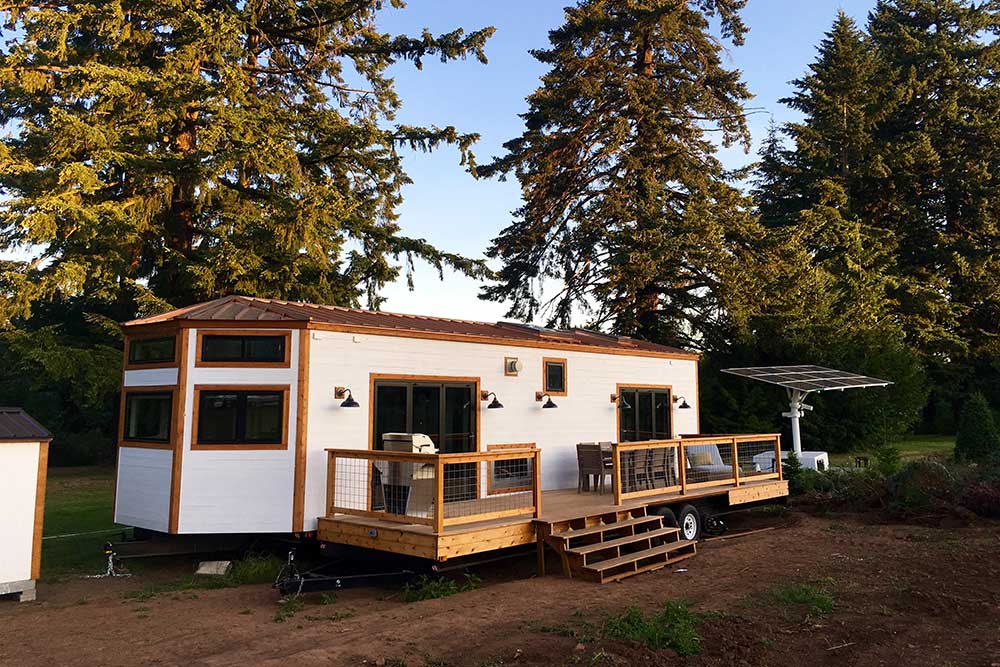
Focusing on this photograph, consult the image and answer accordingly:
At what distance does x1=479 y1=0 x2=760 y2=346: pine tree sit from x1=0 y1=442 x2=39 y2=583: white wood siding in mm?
16427

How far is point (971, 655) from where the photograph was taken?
5219 millimetres

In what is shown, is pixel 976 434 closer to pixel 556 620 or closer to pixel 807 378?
pixel 807 378

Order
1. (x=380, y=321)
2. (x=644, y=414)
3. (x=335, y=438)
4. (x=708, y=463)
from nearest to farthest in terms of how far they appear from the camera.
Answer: (x=335, y=438) → (x=380, y=321) → (x=708, y=463) → (x=644, y=414)

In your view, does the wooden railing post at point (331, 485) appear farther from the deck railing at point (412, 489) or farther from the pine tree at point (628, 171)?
the pine tree at point (628, 171)

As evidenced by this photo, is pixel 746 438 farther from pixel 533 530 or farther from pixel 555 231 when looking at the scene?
pixel 555 231

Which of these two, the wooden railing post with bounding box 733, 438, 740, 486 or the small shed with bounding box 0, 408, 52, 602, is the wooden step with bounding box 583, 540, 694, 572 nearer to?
the wooden railing post with bounding box 733, 438, 740, 486

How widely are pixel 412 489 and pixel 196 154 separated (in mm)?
11478

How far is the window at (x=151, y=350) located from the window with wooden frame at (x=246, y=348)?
1.74 ft

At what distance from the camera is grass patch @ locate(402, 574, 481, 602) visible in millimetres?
7660

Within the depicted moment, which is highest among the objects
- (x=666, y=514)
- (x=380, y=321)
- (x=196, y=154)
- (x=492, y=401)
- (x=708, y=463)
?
(x=196, y=154)

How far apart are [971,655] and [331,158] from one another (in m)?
17.8

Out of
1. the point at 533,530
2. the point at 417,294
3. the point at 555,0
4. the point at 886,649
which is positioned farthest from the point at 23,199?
the point at 555,0

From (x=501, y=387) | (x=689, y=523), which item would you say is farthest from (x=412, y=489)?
(x=689, y=523)

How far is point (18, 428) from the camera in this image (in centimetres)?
760
